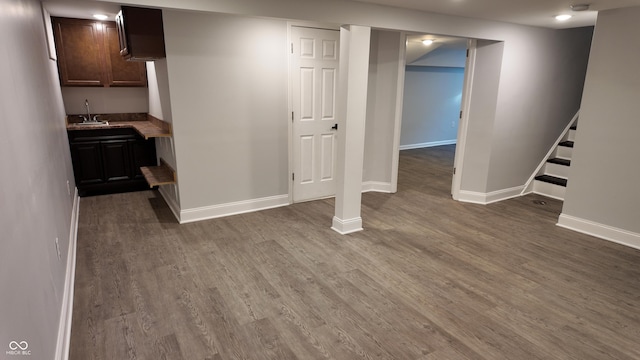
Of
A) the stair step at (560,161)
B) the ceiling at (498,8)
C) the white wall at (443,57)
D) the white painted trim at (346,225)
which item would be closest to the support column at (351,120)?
the white painted trim at (346,225)

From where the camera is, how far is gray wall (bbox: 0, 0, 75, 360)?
48.8 inches

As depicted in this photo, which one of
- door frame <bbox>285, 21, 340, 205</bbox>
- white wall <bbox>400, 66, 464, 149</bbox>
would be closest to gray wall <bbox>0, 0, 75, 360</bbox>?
door frame <bbox>285, 21, 340, 205</bbox>

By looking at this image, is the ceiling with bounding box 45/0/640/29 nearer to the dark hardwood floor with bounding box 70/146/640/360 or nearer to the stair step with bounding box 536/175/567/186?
the stair step with bounding box 536/175/567/186

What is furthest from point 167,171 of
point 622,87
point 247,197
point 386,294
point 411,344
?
point 622,87

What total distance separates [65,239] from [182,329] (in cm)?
125

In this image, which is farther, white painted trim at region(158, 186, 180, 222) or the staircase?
the staircase

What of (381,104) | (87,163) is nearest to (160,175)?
(87,163)

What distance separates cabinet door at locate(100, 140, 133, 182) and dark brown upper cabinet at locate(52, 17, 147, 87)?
32.4 inches

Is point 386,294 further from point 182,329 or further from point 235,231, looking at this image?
point 235,231

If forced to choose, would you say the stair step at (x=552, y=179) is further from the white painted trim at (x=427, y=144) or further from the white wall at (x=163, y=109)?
the white wall at (x=163, y=109)

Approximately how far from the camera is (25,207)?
61.0 inches

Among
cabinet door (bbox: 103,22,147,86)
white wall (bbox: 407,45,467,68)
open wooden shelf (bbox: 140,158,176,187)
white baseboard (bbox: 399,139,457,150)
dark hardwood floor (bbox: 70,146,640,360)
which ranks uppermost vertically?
white wall (bbox: 407,45,467,68)

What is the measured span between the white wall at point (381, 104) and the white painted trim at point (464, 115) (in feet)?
2.81

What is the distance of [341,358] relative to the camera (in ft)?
6.88
